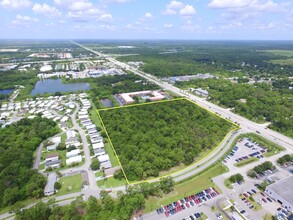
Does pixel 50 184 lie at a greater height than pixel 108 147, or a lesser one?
lesser

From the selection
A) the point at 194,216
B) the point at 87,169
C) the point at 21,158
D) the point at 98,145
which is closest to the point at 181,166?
the point at 194,216

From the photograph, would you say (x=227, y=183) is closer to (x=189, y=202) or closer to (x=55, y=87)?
(x=189, y=202)

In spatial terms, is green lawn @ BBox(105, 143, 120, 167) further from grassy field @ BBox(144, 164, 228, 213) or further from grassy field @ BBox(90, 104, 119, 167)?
grassy field @ BBox(144, 164, 228, 213)

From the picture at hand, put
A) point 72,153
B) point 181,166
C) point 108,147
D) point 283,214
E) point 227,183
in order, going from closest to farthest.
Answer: point 283,214, point 227,183, point 181,166, point 72,153, point 108,147

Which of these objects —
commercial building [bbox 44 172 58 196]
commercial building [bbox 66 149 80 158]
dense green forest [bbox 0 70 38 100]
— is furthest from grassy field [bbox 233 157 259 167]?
dense green forest [bbox 0 70 38 100]

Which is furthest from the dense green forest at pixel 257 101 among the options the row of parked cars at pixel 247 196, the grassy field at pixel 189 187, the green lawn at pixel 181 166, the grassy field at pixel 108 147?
the grassy field at pixel 108 147

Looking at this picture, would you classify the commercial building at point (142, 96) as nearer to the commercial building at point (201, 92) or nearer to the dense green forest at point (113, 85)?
the dense green forest at point (113, 85)

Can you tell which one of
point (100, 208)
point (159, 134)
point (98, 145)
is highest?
point (159, 134)
